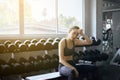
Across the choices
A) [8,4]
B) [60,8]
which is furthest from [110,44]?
[8,4]

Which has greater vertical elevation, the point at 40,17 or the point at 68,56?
the point at 40,17

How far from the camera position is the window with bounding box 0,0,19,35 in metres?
4.42

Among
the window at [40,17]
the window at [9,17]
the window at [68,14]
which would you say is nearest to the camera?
the window at [9,17]

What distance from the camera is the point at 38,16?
4906mm

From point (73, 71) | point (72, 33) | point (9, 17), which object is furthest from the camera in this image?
point (9, 17)

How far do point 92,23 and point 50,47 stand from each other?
185cm

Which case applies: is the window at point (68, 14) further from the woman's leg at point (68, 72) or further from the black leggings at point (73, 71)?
the woman's leg at point (68, 72)

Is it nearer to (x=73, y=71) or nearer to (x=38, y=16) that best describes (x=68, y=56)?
(x=73, y=71)

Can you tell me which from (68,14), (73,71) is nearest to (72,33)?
(73,71)

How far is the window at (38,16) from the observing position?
4.50 metres

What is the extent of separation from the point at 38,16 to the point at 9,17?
0.70m

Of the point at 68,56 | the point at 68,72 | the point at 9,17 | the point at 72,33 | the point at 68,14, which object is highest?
the point at 68,14

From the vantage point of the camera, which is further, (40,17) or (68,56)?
(40,17)

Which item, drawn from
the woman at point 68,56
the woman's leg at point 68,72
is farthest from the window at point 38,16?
the woman's leg at point 68,72
